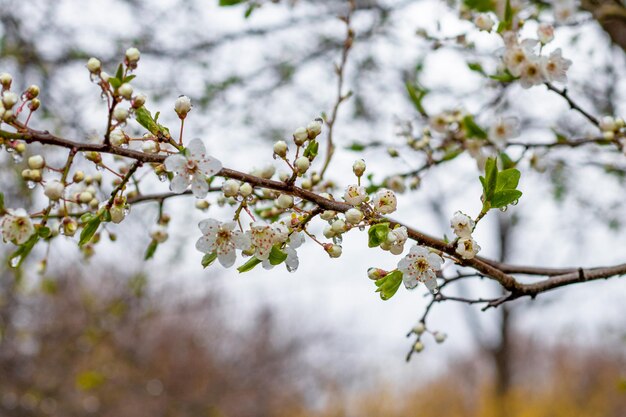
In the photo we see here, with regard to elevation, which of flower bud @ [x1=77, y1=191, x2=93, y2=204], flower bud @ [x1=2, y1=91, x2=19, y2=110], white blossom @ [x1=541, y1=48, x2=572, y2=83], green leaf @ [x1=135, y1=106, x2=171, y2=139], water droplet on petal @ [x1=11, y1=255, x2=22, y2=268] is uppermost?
white blossom @ [x1=541, y1=48, x2=572, y2=83]

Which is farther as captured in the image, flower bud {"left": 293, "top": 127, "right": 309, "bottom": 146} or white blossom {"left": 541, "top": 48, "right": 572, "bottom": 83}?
white blossom {"left": 541, "top": 48, "right": 572, "bottom": 83}

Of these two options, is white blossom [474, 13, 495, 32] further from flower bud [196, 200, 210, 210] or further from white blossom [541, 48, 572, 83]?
flower bud [196, 200, 210, 210]

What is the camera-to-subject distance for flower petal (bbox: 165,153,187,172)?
1029 mm

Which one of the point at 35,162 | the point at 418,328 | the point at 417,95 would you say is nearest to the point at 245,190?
the point at 35,162

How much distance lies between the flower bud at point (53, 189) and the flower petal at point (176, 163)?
0.24m

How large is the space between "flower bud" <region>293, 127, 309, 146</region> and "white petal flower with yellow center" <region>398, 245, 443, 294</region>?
0.29 m

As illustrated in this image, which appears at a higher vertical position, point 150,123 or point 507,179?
point 150,123

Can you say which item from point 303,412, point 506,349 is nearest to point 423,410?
point 303,412

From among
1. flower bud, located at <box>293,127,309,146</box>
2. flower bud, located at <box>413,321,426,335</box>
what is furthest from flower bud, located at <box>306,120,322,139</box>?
flower bud, located at <box>413,321,426,335</box>

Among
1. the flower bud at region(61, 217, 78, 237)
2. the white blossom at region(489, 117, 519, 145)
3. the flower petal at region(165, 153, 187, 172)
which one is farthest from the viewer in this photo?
the white blossom at region(489, 117, 519, 145)

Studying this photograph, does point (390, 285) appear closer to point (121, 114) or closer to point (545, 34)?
point (121, 114)

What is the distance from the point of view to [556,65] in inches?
64.7

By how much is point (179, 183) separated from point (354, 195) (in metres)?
0.32

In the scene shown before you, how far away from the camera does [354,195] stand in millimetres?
1131
